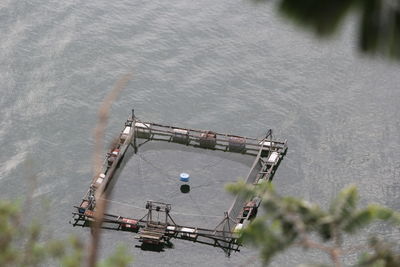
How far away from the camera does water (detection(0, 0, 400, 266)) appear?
6131 centimetres

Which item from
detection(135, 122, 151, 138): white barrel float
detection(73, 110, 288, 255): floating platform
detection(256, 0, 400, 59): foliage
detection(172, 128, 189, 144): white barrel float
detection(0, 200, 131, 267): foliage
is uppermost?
detection(135, 122, 151, 138): white barrel float

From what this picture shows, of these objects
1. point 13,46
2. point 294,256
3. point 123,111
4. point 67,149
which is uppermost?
point 13,46

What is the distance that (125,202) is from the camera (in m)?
58.4

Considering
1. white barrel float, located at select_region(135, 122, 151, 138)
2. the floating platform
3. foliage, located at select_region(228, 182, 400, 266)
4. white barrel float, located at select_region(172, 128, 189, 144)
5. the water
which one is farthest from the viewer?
white barrel float, located at select_region(135, 122, 151, 138)

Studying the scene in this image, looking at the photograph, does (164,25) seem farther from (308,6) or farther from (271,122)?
(308,6)

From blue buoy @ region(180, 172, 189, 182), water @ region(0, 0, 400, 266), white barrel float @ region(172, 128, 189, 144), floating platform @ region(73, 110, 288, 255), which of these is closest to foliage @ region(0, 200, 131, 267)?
floating platform @ region(73, 110, 288, 255)

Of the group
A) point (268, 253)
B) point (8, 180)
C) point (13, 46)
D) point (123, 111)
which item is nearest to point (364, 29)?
point (268, 253)

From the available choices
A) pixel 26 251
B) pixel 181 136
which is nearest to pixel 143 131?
pixel 181 136

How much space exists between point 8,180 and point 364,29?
48853 mm

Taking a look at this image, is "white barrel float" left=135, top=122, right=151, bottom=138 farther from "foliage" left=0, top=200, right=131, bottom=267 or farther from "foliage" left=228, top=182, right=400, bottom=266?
"foliage" left=228, top=182, right=400, bottom=266

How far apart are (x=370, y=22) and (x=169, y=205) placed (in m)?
42.5

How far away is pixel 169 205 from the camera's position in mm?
57281

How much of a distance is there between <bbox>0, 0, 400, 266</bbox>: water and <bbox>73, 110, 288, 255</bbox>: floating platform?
0.93 metres

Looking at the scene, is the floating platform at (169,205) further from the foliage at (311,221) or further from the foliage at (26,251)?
the foliage at (311,221)
